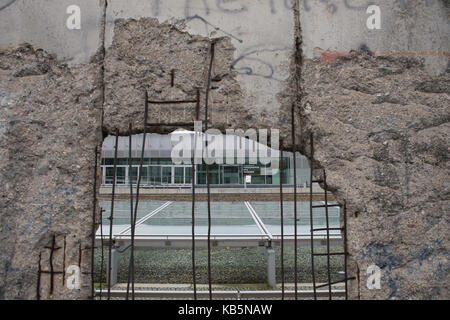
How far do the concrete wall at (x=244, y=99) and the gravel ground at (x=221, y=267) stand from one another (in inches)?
145

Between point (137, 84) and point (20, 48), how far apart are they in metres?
0.71

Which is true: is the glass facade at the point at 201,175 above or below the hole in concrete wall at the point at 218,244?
above

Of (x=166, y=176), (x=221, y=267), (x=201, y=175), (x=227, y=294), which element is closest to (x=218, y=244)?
(x=227, y=294)

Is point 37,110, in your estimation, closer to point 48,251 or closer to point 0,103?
point 0,103

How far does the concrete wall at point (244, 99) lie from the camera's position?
5.55 ft

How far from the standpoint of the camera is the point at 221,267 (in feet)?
20.5

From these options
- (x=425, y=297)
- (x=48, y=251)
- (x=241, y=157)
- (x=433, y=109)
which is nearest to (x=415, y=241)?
(x=425, y=297)

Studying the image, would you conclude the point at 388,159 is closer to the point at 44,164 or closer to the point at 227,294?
the point at 44,164

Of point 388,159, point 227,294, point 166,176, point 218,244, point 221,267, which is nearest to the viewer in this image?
point 388,159

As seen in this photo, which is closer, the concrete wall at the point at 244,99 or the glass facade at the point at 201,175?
the concrete wall at the point at 244,99

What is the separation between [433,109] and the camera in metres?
1.76

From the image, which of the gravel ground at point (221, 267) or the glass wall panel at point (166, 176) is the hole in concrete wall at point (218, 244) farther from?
the glass wall panel at point (166, 176)

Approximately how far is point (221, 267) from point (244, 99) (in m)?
5.10

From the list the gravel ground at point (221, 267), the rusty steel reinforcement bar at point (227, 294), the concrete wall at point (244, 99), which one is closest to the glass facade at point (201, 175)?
the gravel ground at point (221, 267)
